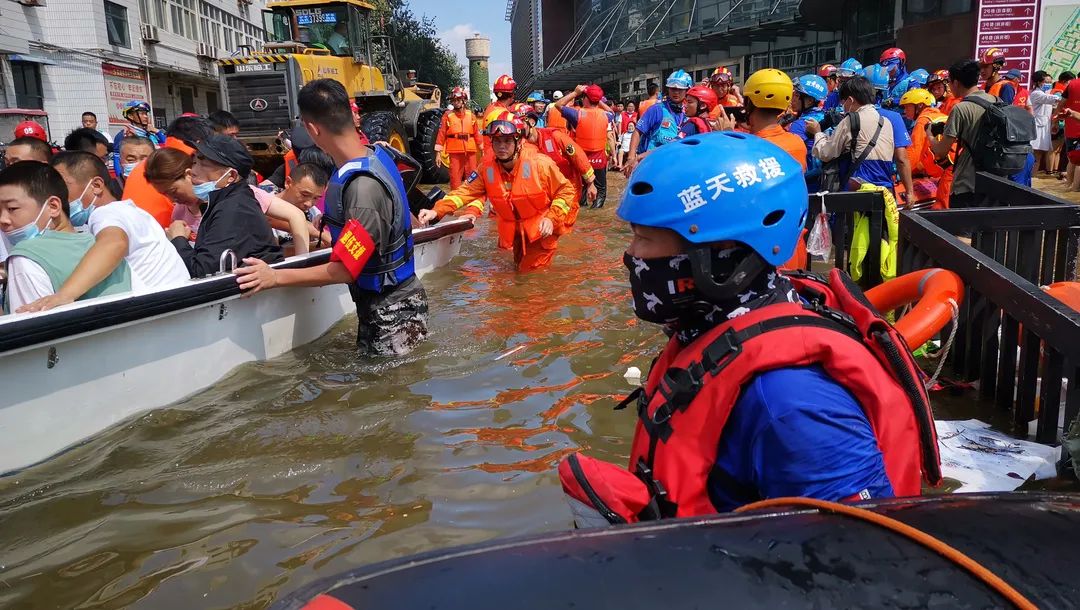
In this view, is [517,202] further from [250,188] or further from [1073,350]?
[1073,350]

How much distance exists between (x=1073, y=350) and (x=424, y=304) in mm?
3343

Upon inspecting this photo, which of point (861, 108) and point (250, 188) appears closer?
point (250, 188)

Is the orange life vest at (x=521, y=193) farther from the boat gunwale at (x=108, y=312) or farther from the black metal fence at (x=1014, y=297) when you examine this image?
the black metal fence at (x=1014, y=297)

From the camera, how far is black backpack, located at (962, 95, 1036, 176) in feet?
20.6

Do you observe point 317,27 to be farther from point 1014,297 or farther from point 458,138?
point 1014,297

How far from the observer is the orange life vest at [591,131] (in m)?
13.3

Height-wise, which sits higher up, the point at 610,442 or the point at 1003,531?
the point at 1003,531

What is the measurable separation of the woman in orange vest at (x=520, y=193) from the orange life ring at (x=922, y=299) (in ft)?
17.3

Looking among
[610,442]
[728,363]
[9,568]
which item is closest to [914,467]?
[728,363]

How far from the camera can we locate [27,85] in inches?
1025

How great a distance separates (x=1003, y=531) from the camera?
1157mm

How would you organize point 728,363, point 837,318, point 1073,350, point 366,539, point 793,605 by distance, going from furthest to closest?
point 366,539, point 1073,350, point 837,318, point 728,363, point 793,605

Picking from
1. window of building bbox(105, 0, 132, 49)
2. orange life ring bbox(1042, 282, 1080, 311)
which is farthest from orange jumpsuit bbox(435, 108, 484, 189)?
window of building bbox(105, 0, 132, 49)

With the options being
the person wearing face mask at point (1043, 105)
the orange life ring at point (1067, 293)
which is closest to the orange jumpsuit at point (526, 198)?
the orange life ring at point (1067, 293)
